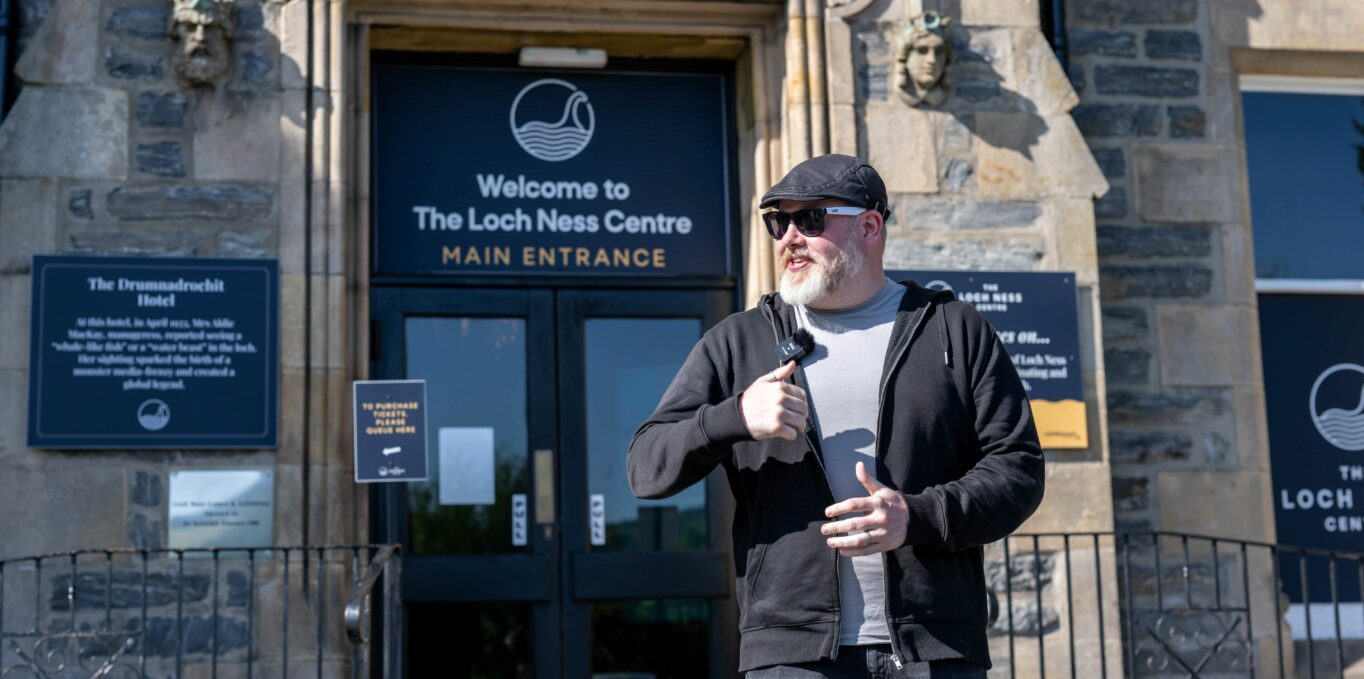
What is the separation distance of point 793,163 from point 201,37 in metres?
2.48

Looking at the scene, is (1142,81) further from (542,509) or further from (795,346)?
(795,346)

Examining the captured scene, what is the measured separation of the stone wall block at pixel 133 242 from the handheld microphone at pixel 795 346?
3.91 metres

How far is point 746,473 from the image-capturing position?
3.17 metres

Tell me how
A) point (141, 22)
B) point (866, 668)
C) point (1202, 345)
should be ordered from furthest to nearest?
point (1202, 345), point (141, 22), point (866, 668)

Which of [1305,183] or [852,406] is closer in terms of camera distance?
[852,406]

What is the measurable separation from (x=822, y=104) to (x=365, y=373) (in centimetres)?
225

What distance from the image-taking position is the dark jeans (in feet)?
9.86

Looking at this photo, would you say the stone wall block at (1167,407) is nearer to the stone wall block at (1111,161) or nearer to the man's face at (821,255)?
the stone wall block at (1111,161)

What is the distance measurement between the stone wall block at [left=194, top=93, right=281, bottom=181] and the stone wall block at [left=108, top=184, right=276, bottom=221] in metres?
0.06

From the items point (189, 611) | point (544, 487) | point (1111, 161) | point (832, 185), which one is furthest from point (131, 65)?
point (1111, 161)

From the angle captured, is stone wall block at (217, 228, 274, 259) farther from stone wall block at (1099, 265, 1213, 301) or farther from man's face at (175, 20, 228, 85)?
stone wall block at (1099, 265, 1213, 301)

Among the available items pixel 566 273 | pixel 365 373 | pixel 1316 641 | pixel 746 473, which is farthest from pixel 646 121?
pixel 746 473

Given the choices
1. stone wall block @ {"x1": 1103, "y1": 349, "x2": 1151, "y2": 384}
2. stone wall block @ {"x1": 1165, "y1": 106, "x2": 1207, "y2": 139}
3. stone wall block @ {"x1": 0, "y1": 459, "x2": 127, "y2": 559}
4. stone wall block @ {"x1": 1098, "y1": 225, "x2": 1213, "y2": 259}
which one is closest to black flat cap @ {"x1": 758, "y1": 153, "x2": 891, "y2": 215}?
stone wall block @ {"x1": 0, "y1": 459, "x2": 127, "y2": 559}

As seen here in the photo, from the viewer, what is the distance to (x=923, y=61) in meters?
7.01
